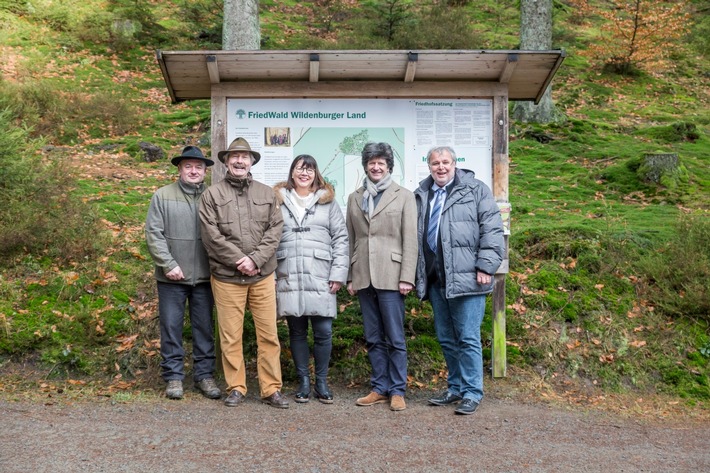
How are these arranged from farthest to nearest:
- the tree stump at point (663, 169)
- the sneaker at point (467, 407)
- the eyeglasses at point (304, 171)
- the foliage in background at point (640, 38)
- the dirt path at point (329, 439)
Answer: the foliage in background at point (640, 38) < the tree stump at point (663, 169) < the eyeglasses at point (304, 171) < the sneaker at point (467, 407) < the dirt path at point (329, 439)

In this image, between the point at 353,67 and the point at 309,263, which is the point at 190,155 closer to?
the point at 309,263

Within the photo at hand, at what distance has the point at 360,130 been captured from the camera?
650cm

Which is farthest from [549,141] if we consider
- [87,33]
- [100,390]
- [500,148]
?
[87,33]

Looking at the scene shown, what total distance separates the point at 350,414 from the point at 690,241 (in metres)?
4.49

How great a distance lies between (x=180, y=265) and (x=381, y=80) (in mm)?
2622

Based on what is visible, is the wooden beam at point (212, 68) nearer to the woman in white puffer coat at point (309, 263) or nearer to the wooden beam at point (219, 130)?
the wooden beam at point (219, 130)

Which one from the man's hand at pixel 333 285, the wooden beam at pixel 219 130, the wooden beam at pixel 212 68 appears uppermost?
the wooden beam at pixel 212 68

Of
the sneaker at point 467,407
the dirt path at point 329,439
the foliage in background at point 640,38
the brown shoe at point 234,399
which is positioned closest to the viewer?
the dirt path at point 329,439

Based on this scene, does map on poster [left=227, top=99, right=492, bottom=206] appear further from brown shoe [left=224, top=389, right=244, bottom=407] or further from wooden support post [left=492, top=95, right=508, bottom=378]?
brown shoe [left=224, top=389, right=244, bottom=407]

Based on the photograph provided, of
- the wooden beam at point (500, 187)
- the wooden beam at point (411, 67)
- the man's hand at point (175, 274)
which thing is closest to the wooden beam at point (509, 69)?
the wooden beam at point (500, 187)

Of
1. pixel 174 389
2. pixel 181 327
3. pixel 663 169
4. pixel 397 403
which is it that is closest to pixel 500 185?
pixel 397 403

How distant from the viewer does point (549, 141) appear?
12844 mm

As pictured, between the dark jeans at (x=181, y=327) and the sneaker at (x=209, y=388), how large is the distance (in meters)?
0.05

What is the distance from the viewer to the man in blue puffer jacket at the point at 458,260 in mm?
5570
